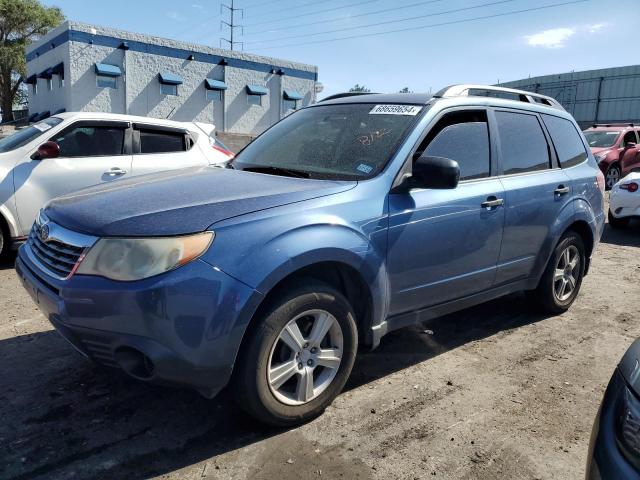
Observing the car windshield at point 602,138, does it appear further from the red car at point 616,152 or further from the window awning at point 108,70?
the window awning at point 108,70

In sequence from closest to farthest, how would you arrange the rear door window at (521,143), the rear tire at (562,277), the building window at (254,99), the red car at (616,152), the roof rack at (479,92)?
the roof rack at (479,92) < the rear door window at (521,143) < the rear tire at (562,277) < the red car at (616,152) < the building window at (254,99)

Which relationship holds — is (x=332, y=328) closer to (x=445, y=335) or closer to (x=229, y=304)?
(x=229, y=304)

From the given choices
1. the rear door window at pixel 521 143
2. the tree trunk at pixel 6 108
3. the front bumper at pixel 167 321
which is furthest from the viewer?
the tree trunk at pixel 6 108

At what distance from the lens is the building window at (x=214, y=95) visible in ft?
94.1

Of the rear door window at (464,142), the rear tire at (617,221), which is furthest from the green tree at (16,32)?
the rear door window at (464,142)

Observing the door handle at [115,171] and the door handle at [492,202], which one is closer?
the door handle at [492,202]

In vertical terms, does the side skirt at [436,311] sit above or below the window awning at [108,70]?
below

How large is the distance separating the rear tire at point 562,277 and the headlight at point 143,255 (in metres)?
3.20

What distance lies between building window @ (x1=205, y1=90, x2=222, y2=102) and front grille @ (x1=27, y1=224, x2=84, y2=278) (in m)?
27.2

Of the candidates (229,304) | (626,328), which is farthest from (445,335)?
(229,304)

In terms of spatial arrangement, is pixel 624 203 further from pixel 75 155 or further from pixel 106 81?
pixel 106 81

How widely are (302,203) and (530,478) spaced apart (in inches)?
67.6

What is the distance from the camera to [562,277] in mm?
4617

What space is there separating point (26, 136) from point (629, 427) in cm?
630
